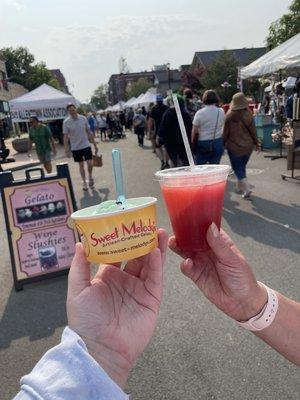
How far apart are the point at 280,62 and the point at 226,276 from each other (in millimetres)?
8884

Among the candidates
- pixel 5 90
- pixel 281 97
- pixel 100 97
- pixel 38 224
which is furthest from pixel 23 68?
pixel 38 224

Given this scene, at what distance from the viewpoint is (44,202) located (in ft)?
15.2

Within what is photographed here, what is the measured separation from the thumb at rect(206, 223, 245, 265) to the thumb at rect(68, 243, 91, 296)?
1.47 feet

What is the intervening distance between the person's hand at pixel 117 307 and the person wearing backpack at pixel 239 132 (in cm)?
564

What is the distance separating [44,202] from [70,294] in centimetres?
342

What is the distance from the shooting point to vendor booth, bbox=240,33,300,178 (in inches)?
352

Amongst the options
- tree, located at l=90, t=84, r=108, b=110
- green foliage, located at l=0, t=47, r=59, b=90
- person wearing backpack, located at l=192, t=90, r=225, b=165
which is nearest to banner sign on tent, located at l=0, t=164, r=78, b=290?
person wearing backpack, located at l=192, t=90, r=225, b=165

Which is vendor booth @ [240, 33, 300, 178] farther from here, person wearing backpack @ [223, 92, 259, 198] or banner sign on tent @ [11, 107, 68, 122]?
banner sign on tent @ [11, 107, 68, 122]

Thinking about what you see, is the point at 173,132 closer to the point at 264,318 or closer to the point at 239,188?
the point at 239,188

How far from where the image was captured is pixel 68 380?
91 cm

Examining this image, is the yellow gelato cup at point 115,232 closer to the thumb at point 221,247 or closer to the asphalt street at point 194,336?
the thumb at point 221,247

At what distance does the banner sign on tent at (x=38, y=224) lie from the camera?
4.46 meters

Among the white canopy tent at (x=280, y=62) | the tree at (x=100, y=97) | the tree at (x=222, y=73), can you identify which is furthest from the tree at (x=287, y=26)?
the tree at (x=100, y=97)

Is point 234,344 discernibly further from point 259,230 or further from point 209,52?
point 209,52
